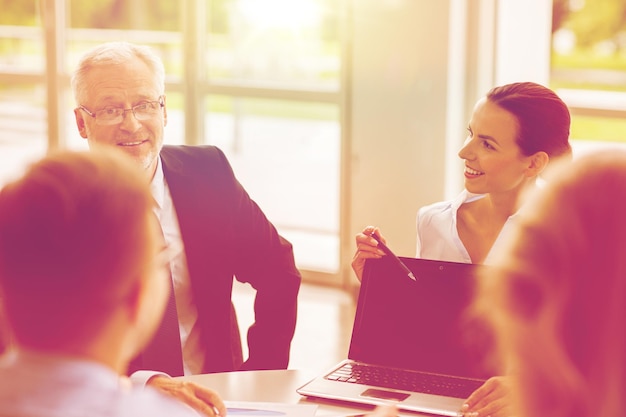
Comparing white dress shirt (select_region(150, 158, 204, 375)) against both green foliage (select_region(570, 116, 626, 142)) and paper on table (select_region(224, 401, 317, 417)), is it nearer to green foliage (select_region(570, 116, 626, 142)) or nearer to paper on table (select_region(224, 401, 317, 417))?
paper on table (select_region(224, 401, 317, 417))

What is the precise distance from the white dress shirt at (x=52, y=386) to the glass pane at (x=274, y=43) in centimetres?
Answer: 473

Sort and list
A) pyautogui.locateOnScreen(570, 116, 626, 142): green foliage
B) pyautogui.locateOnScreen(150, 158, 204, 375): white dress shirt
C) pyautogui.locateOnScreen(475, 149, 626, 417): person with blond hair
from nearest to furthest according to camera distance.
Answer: pyautogui.locateOnScreen(475, 149, 626, 417): person with blond hair < pyautogui.locateOnScreen(150, 158, 204, 375): white dress shirt < pyautogui.locateOnScreen(570, 116, 626, 142): green foliage

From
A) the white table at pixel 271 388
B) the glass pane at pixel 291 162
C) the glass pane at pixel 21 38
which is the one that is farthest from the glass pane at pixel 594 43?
the white table at pixel 271 388

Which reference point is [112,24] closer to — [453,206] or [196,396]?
[453,206]

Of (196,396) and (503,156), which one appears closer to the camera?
(196,396)

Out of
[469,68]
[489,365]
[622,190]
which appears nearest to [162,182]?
[489,365]

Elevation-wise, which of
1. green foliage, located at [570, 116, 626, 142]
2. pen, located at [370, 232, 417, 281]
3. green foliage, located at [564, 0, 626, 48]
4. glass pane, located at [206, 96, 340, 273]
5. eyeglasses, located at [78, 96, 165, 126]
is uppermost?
green foliage, located at [564, 0, 626, 48]

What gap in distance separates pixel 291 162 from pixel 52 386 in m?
5.20

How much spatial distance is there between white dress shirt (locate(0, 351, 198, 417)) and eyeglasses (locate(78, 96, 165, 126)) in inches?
63.2

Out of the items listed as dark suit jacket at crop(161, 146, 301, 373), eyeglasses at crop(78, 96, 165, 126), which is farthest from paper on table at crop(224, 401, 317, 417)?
eyeglasses at crop(78, 96, 165, 126)

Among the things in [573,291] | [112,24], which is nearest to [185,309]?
[573,291]

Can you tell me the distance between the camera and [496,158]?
8.45 ft

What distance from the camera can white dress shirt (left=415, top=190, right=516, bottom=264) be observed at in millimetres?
2580

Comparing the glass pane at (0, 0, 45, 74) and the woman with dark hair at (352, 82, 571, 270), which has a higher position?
the glass pane at (0, 0, 45, 74)
